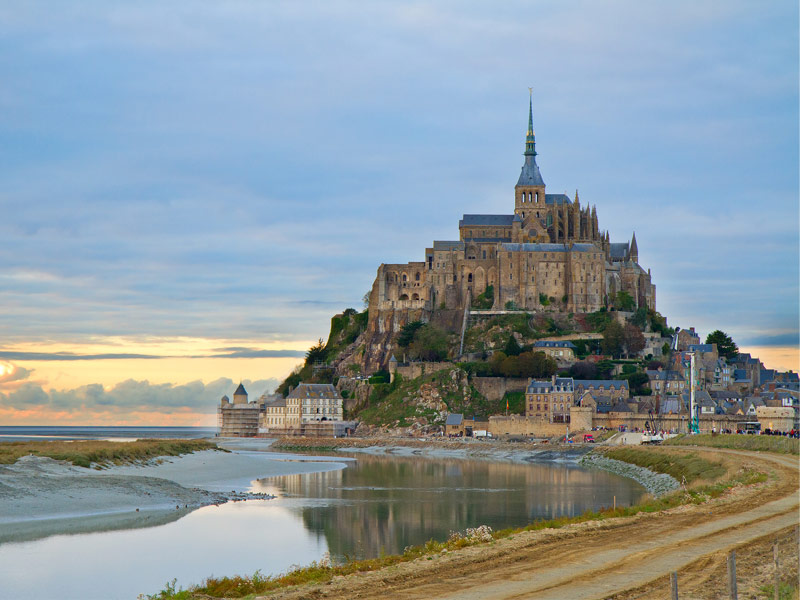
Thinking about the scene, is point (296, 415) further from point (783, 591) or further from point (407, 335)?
point (783, 591)

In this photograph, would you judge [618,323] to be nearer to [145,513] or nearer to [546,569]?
[145,513]

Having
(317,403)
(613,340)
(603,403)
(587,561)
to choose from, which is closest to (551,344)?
(613,340)

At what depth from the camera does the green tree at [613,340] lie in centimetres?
11019

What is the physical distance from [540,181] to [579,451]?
5249 centimetres

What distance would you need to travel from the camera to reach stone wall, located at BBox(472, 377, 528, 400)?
349 ft

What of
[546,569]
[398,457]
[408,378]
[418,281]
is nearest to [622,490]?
[546,569]

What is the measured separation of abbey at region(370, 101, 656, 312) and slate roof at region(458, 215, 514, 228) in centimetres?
13

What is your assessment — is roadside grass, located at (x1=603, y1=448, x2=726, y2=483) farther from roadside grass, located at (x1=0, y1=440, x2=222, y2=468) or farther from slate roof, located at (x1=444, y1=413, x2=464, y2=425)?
roadside grass, located at (x1=0, y1=440, x2=222, y2=468)

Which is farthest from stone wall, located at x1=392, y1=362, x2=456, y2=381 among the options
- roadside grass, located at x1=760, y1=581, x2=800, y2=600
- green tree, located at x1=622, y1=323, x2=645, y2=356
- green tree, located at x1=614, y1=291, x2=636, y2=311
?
roadside grass, located at x1=760, y1=581, x2=800, y2=600

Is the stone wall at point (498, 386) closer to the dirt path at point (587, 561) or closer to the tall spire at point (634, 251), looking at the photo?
the tall spire at point (634, 251)

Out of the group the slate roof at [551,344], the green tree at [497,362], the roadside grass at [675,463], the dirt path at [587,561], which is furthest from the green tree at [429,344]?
the dirt path at [587,561]

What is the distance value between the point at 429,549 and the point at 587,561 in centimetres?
456

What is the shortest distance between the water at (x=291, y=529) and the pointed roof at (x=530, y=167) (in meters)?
74.3

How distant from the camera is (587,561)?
2055 centimetres
